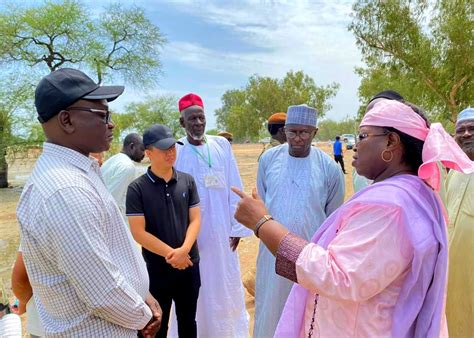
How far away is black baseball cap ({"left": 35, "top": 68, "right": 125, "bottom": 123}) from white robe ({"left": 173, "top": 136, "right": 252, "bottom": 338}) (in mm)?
2096

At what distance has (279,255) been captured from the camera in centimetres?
149

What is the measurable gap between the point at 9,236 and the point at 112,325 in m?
8.78

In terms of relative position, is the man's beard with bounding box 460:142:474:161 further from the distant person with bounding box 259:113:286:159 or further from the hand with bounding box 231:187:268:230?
the distant person with bounding box 259:113:286:159

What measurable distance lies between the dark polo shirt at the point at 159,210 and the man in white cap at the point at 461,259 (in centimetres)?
193

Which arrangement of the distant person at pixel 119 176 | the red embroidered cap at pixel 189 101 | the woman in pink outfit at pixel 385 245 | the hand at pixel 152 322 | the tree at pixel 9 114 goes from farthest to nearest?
the tree at pixel 9 114, the distant person at pixel 119 176, the red embroidered cap at pixel 189 101, the hand at pixel 152 322, the woman in pink outfit at pixel 385 245

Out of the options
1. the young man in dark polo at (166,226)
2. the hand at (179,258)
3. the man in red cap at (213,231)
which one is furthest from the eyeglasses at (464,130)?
the hand at (179,258)

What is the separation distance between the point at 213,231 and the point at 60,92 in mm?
2271

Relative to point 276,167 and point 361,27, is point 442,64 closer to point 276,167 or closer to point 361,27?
point 361,27

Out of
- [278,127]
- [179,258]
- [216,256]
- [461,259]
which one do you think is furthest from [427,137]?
[278,127]

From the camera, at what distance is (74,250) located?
137 centimetres

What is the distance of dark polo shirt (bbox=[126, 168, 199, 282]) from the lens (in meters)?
2.83

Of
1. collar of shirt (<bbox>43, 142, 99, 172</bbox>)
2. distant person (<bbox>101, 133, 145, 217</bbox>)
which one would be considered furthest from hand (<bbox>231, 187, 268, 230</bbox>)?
distant person (<bbox>101, 133, 145, 217</bbox>)

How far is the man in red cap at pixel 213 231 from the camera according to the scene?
11.6 ft

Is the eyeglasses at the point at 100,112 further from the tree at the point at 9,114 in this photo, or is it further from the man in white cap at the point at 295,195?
the tree at the point at 9,114
